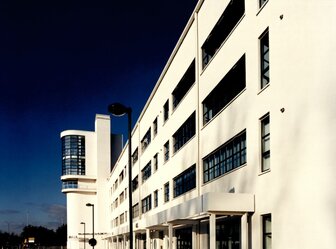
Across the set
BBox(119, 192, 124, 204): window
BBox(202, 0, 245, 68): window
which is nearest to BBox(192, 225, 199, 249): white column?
BBox(202, 0, 245, 68): window

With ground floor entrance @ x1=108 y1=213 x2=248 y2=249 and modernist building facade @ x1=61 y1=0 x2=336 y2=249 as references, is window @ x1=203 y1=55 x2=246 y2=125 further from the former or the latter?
ground floor entrance @ x1=108 y1=213 x2=248 y2=249

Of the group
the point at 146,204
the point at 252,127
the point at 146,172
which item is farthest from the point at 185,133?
the point at 146,204

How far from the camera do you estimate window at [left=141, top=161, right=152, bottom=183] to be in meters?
35.5

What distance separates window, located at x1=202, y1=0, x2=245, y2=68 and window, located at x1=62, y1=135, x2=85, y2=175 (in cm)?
6704

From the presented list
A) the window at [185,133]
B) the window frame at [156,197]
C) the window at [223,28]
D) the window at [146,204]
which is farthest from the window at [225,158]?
the window at [146,204]

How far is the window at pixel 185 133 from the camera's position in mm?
22406

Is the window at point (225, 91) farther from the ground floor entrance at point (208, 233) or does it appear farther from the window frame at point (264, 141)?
the ground floor entrance at point (208, 233)

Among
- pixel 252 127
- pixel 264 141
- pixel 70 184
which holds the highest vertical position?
pixel 252 127

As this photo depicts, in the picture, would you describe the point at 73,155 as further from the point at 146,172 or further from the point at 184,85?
the point at 184,85

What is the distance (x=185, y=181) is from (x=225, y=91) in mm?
7488

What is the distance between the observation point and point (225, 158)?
17.2m

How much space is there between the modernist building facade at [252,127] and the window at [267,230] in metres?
0.03

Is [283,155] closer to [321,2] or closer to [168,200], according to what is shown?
[321,2]

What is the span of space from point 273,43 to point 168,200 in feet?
57.1
